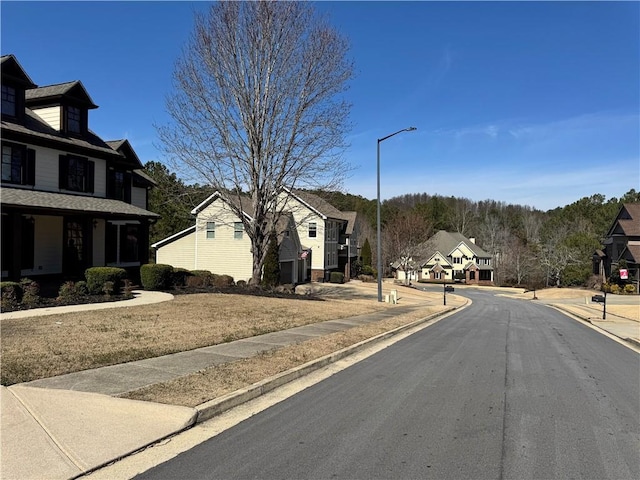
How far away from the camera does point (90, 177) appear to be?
2325 cm

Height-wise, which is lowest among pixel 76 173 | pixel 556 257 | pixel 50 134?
pixel 556 257

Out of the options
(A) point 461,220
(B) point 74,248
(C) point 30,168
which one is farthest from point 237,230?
(A) point 461,220

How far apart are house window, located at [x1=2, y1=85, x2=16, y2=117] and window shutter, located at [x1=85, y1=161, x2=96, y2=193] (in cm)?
395

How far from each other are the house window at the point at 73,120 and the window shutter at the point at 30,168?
9.77 feet

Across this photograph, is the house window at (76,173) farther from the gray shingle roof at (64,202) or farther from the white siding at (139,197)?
the white siding at (139,197)

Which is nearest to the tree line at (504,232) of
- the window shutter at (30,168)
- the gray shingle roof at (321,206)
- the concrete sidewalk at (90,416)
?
the gray shingle roof at (321,206)

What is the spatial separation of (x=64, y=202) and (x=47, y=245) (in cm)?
248

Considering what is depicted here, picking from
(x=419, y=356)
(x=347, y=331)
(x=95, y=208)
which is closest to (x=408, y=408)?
(x=419, y=356)

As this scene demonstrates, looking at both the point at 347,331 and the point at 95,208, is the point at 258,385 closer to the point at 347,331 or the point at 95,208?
the point at 347,331

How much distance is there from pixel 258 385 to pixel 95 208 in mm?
16643

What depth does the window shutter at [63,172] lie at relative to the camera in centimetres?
2152

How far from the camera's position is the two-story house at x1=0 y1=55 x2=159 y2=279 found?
1895 centimetres

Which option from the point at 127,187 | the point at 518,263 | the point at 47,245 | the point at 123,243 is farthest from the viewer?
the point at 518,263

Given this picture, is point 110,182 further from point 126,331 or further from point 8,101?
point 126,331
